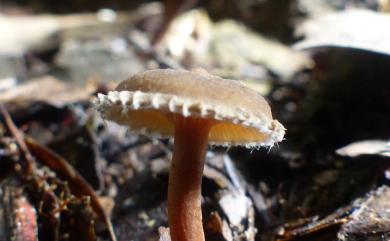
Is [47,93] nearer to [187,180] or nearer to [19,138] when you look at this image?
[19,138]

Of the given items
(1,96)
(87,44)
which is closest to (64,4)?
(87,44)

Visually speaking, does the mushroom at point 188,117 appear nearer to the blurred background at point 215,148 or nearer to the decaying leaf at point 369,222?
the blurred background at point 215,148

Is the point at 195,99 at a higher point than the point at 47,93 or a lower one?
higher

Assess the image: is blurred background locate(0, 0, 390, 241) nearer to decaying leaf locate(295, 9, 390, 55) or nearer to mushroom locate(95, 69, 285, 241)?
decaying leaf locate(295, 9, 390, 55)

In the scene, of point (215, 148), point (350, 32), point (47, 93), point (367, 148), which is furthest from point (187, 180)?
point (47, 93)

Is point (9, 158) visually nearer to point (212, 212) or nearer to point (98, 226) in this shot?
point (98, 226)

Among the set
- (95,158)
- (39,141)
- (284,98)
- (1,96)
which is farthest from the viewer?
(284,98)

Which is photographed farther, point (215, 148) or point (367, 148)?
point (215, 148)

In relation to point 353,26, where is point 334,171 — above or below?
below
